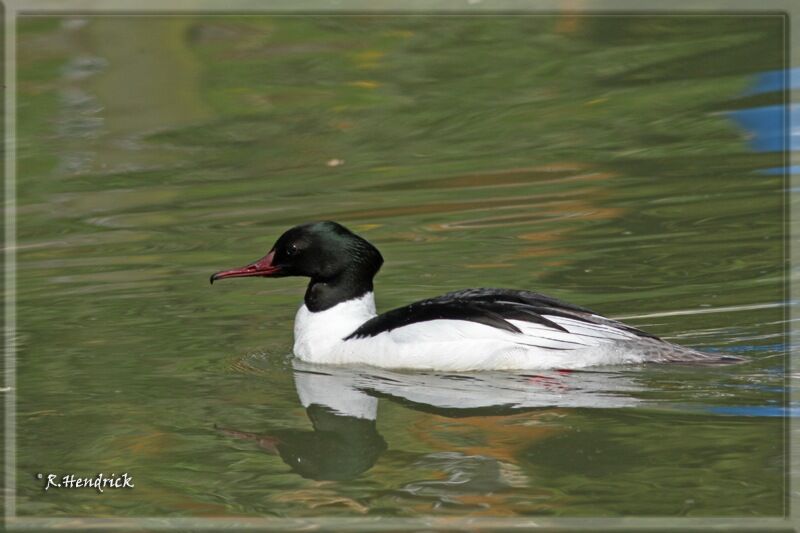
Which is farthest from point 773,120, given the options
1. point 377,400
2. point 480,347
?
point 377,400

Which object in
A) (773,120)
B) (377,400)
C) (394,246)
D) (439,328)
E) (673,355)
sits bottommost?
(377,400)

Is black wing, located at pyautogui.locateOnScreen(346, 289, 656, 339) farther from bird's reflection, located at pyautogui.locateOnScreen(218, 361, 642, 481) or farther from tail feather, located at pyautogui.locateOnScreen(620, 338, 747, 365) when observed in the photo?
bird's reflection, located at pyautogui.locateOnScreen(218, 361, 642, 481)

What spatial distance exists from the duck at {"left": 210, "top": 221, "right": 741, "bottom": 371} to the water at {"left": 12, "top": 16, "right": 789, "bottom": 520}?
135 mm

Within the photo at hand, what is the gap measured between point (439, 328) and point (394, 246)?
3005 mm

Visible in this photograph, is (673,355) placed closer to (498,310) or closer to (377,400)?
(498,310)

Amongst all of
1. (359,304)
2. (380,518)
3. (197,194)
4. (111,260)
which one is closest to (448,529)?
(380,518)

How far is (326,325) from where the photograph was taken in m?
8.48

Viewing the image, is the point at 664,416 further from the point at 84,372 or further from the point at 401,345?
the point at 84,372

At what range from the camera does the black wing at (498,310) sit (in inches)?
310

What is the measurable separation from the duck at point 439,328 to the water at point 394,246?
13cm

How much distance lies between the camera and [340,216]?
39.4 feet

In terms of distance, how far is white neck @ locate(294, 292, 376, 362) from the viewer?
8.44 meters
